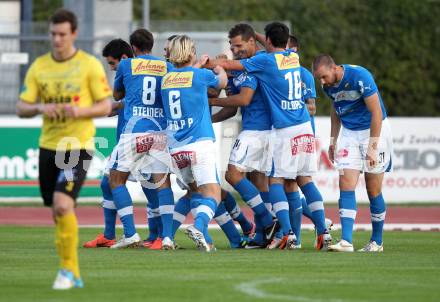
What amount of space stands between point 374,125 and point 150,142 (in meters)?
2.61

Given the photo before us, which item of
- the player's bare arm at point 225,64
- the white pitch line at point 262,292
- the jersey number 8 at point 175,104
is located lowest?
the white pitch line at point 262,292

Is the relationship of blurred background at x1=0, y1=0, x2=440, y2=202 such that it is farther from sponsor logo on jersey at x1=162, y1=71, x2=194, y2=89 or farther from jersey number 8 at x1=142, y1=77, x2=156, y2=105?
sponsor logo on jersey at x1=162, y1=71, x2=194, y2=89

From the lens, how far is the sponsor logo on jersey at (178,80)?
1350 cm

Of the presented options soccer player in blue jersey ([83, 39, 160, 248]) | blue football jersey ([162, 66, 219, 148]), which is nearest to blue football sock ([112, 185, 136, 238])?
soccer player in blue jersey ([83, 39, 160, 248])

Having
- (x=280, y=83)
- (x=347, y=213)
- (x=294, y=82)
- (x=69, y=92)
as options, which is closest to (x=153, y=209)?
(x=280, y=83)

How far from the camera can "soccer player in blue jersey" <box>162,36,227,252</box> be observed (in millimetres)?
13484

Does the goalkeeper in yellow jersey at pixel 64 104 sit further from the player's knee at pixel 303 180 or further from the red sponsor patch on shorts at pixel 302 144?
the player's knee at pixel 303 180

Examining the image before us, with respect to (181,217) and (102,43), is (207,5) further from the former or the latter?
(181,217)

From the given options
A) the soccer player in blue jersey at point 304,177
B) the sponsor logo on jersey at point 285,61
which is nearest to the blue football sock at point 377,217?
the soccer player in blue jersey at point 304,177

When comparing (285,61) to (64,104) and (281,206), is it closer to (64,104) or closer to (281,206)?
(281,206)

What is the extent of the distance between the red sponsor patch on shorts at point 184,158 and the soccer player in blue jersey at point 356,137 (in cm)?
167

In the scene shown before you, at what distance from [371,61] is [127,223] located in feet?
87.7

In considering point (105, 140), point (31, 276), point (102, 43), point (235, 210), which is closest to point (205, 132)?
point (235, 210)

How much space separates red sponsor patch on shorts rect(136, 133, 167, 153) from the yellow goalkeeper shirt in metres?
3.71
